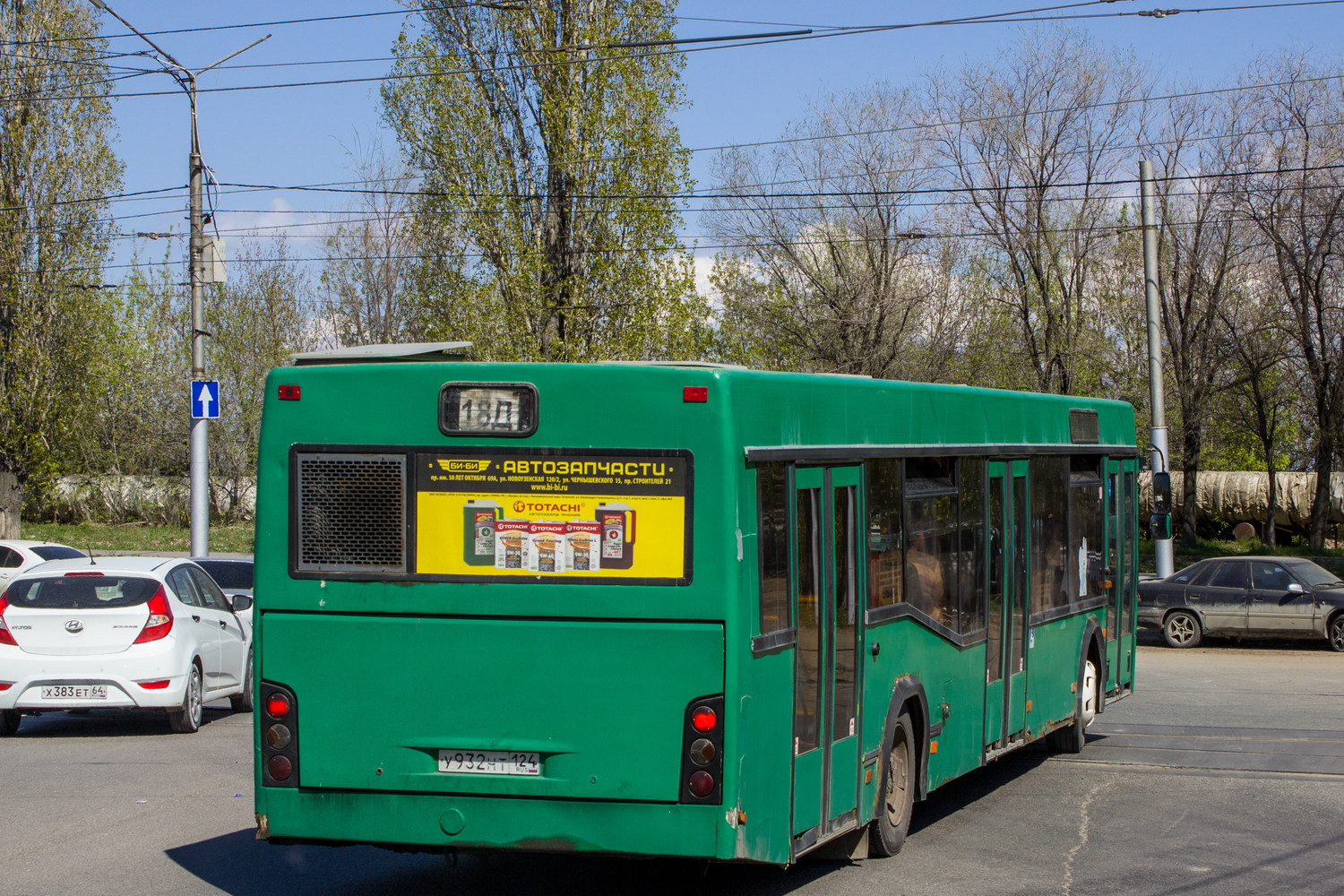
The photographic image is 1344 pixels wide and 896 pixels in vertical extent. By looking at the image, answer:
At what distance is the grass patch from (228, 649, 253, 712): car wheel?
25429mm

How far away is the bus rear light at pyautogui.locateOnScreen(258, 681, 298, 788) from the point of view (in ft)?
20.4

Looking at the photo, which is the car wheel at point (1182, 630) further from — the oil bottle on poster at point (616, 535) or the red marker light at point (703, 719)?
the oil bottle on poster at point (616, 535)

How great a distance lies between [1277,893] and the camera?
22.8ft

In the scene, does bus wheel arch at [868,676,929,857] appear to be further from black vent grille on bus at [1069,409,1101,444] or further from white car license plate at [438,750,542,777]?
black vent grille on bus at [1069,409,1101,444]

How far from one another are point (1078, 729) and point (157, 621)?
7.99 metres

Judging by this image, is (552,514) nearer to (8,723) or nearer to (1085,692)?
(1085,692)

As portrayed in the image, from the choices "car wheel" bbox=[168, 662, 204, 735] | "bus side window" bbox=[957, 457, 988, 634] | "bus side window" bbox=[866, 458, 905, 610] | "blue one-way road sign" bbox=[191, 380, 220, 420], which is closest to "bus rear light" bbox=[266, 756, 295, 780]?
"bus side window" bbox=[866, 458, 905, 610]

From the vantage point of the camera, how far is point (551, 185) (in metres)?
30.7

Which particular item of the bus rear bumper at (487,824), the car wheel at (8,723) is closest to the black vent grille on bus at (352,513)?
the bus rear bumper at (487,824)

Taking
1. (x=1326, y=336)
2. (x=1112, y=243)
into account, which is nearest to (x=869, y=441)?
(x=1326, y=336)

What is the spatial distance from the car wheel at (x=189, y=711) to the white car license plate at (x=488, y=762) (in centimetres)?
737

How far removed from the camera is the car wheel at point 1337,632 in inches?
819

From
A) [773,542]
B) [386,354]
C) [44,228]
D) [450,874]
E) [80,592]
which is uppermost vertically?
[44,228]

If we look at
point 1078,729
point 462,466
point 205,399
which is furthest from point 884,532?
point 205,399
